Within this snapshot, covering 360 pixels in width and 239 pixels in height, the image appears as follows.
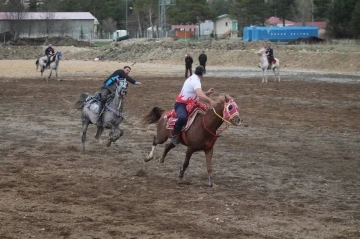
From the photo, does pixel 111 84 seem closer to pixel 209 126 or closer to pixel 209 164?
pixel 209 126

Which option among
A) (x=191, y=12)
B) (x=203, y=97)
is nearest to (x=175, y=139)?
(x=203, y=97)

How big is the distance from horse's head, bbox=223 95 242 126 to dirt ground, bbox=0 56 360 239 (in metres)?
1.15

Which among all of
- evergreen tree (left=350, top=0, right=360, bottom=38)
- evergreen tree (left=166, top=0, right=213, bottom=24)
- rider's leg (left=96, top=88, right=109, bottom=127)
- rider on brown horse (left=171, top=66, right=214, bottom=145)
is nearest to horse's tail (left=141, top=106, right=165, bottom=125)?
rider on brown horse (left=171, top=66, right=214, bottom=145)

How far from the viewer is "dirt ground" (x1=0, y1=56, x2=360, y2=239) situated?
33.1ft

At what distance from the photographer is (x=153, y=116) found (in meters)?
15.1

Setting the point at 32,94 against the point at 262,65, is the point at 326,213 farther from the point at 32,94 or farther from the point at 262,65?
the point at 262,65

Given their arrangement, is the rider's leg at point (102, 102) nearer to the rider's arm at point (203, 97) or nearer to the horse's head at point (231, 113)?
the rider's arm at point (203, 97)

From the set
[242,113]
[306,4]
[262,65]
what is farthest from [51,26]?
[242,113]

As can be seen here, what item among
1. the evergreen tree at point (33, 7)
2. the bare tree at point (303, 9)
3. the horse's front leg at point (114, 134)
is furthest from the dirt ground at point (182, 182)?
the evergreen tree at point (33, 7)

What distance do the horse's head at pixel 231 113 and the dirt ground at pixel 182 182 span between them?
1153 millimetres

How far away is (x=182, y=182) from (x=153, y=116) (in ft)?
7.15

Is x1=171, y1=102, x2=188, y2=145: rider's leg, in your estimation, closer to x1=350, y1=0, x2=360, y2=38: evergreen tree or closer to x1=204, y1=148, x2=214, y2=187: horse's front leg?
x1=204, y1=148, x2=214, y2=187: horse's front leg

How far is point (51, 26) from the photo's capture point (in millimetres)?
124375

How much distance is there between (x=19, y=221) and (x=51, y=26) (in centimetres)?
11690
